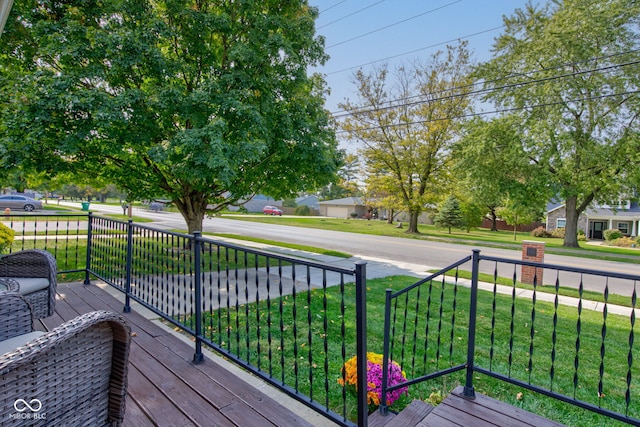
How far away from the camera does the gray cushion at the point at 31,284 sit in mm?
2527

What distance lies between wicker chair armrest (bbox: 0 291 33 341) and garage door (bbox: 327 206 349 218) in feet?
136

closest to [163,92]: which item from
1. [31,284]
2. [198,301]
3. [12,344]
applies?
[31,284]

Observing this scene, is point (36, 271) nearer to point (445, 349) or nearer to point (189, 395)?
point (189, 395)

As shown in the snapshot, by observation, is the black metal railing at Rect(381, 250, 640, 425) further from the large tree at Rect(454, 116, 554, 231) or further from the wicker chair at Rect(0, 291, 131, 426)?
the large tree at Rect(454, 116, 554, 231)

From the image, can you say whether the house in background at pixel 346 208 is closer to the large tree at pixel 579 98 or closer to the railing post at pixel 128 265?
the large tree at pixel 579 98

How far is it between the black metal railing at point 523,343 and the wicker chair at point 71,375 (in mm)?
1492

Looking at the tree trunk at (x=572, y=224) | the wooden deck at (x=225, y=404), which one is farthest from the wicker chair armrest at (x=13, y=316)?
the tree trunk at (x=572, y=224)

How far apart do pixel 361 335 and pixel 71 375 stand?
1.13 meters

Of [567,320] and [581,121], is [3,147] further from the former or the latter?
[581,121]

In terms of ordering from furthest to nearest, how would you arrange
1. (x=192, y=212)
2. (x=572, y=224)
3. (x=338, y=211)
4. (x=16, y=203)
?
(x=338, y=211) → (x=16, y=203) → (x=572, y=224) → (x=192, y=212)

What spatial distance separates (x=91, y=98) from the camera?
520 centimetres

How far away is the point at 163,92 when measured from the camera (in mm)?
5617

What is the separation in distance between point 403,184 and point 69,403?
19.5 m

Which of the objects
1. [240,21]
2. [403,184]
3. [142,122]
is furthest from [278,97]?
[403,184]
